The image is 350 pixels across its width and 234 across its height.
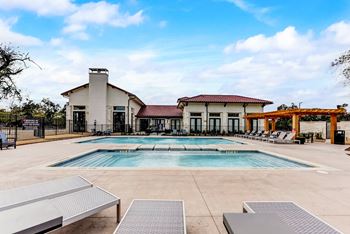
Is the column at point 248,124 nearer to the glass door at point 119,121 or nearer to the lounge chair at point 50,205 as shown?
the glass door at point 119,121

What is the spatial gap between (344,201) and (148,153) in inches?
344

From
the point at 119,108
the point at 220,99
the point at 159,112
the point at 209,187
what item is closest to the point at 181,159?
the point at 209,187

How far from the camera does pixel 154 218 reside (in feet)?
8.87

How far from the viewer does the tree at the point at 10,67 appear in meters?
21.2

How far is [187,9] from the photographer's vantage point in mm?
12805

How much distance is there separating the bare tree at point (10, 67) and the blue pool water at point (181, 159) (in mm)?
15018

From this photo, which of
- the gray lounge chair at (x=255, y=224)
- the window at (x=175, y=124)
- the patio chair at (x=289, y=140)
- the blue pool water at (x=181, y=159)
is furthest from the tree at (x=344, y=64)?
the gray lounge chair at (x=255, y=224)

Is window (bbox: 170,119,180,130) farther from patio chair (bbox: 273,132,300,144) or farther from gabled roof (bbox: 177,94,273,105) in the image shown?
patio chair (bbox: 273,132,300,144)

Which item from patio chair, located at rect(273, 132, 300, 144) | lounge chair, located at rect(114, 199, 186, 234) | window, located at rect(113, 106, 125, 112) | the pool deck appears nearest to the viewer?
lounge chair, located at rect(114, 199, 186, 234)

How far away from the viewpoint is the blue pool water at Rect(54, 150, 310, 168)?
927 cm

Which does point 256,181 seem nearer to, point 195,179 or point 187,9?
point 195,179

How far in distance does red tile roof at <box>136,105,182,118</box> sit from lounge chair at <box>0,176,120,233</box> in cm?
2834

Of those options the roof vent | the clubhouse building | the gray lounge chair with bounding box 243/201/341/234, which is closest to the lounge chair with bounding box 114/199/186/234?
the gray lounge chair with bounding box 243/201/341/234

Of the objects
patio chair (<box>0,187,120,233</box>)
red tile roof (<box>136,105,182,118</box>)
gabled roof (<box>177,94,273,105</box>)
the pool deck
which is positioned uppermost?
gabled roof (<box>177,94,273,105</box>)
